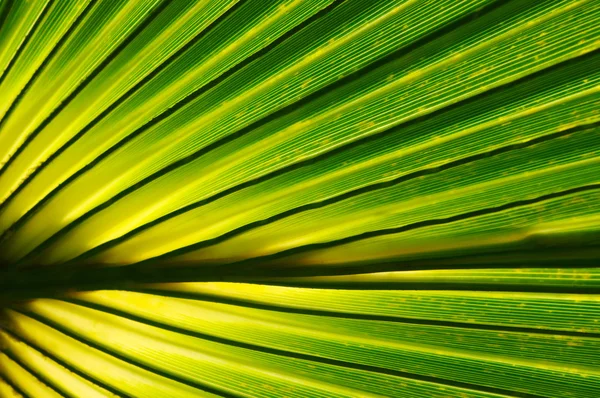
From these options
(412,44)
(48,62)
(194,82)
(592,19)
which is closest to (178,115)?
(194,82)

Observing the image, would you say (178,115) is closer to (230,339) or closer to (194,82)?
(194,82)

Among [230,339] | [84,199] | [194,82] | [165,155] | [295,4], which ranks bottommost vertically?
[230,339]

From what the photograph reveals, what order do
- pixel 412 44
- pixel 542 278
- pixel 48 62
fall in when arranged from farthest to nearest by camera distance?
pixel 48 62, pixel 542 278, pixel 412 44

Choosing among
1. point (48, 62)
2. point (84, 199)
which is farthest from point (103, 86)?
point (84, 199)

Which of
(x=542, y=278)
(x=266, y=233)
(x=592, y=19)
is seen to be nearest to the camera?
(x=592, y=19)

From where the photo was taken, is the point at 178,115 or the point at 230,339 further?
the point at 230,339

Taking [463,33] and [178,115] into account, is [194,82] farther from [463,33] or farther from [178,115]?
[463,33]

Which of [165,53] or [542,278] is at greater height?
[165,53]
